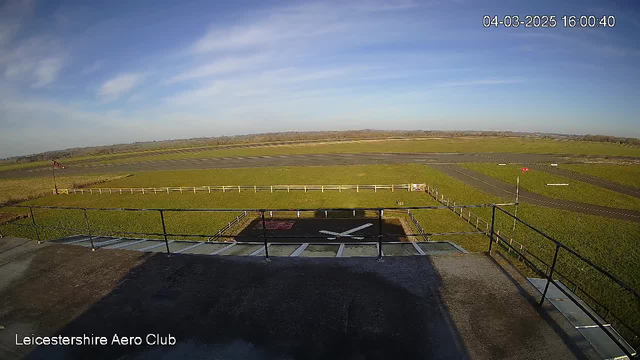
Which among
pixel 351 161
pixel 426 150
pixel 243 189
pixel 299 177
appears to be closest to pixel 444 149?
pixel 426 150

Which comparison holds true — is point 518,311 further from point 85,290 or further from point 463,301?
point 85,290

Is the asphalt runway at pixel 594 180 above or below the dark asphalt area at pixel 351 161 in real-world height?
below

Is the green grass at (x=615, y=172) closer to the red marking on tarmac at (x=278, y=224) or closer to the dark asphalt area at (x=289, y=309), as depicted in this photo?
the red marking on tarmac at (x=278, y=224)

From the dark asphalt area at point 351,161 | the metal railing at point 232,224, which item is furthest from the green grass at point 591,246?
the dark asphalt area at point 351,161

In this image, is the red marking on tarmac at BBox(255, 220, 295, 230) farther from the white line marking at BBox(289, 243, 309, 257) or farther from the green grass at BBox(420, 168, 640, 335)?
the green grass at BBox(420, 168, 640, 335)

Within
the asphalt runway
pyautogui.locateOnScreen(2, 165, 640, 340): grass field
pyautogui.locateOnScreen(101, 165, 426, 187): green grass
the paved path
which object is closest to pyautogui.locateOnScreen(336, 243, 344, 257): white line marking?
pyautogui.locateOnScreen(2, 165, 640, 340): grass field

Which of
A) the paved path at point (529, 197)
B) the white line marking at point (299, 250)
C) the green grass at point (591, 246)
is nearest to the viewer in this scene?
the white line marking at point (299, 250)
